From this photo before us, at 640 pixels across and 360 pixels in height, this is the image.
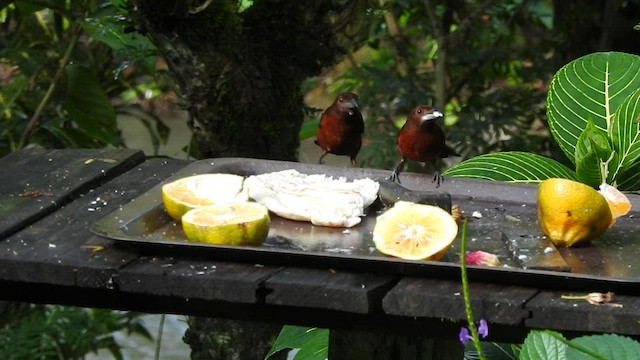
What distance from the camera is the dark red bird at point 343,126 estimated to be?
2.62m

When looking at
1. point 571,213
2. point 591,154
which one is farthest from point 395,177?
point 571,213

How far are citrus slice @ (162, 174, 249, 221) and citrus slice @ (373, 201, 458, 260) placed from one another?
0.95ft

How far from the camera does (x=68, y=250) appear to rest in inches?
62.3

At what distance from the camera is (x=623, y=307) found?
1.37m

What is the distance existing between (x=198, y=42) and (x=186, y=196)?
971mm

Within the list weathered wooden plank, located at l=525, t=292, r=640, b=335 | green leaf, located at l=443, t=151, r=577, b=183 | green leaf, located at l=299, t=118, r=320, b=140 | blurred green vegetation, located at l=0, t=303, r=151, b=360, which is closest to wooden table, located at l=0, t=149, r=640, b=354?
weathered wooden plank, located at l=525, t=292, r=640, b=335

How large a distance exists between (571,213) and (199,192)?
59cm

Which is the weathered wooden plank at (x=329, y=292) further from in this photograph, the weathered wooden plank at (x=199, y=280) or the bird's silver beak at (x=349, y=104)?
the bird's silver beak at (x=349, y=104)

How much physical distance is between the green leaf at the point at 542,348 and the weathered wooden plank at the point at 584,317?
1.00 ft

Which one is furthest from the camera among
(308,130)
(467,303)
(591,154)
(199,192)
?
(308,130)

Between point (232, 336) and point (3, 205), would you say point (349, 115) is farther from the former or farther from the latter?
point (3, 205)

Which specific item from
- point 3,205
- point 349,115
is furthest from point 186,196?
point 349,115

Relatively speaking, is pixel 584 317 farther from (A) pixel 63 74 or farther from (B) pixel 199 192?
(A) pixel 63 74

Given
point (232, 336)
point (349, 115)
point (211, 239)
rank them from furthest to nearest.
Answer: point (232, 336) < point (349, 115) < point (211, 239)
